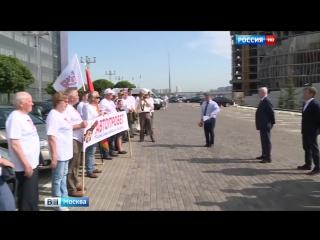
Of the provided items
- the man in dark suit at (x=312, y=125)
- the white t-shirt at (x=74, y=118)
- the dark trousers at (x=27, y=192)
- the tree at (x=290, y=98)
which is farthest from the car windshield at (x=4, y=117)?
the tree at (x=290, y=98)

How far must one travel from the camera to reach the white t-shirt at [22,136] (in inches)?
165

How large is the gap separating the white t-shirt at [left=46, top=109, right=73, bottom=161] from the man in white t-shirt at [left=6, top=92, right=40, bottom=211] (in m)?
0.53

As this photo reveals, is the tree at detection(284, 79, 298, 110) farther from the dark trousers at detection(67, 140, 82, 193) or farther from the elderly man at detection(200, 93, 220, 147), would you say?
the dark trousers at detection(67, 140, 82, 193)

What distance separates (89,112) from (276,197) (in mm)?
4062

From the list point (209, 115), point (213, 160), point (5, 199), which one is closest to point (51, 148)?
point (5, 199)

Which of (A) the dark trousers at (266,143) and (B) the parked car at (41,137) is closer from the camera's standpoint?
(B) the parked car at (41,137)

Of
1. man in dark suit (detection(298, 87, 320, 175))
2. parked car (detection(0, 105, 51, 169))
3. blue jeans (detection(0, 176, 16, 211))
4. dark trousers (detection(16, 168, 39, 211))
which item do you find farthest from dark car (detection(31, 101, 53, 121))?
blue jeans (detection(0, 176, 16, 211))

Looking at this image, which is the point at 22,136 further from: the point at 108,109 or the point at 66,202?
the point at 108,109

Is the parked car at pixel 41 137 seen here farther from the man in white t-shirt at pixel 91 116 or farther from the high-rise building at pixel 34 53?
the high-rise building at pixel 34 53

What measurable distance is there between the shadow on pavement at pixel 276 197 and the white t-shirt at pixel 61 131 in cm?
224

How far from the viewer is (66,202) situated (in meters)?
5.24
